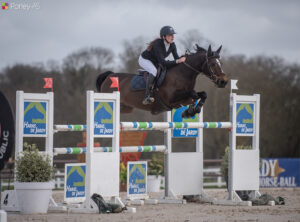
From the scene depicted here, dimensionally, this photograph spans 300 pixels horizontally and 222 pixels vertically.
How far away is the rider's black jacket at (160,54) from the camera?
25.1 feet

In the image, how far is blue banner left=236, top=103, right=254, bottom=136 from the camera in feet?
26.7

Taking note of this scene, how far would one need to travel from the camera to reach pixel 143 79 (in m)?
8.03

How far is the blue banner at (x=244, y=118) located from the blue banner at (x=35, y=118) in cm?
290

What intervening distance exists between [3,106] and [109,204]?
248 centimetres

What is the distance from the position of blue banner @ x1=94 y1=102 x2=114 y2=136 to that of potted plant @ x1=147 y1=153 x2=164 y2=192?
4526 mm

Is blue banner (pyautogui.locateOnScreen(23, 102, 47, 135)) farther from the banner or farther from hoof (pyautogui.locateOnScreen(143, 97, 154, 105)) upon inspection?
the banner

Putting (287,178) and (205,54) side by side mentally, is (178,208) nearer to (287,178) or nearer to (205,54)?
(205,54)

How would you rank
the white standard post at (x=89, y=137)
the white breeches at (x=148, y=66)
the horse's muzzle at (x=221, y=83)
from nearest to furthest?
the white standard post at (x=89, y=137) < the horse's muzzle at (x=221, y=83) < the white breeches at (x=148, y=66)

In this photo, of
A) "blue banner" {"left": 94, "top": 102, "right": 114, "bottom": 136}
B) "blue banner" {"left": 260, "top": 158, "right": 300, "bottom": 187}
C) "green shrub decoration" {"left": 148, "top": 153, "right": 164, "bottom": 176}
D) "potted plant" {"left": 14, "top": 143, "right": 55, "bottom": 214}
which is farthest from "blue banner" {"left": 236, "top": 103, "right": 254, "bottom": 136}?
"blue banner" {"left": 260, "top": 158, "right": 300, "bottom": 187}

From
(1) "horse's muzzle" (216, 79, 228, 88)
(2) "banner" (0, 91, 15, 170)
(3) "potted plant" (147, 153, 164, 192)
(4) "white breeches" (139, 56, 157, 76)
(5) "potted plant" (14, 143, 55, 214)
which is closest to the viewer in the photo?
(2) "banner" (0, 91, 15, 170)

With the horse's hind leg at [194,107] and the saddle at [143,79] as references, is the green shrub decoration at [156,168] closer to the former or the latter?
the saddle at [143,79]

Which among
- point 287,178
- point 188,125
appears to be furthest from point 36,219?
point 287,178

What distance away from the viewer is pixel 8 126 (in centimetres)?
445

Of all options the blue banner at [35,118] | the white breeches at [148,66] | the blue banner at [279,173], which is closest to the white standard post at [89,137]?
the blue banner at [35,118]
